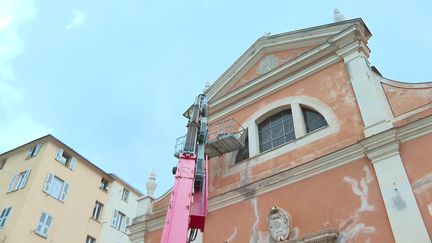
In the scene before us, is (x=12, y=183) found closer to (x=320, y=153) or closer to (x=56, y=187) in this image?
(x=56, y=187)

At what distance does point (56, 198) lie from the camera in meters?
21.0

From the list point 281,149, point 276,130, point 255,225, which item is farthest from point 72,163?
point 255,225

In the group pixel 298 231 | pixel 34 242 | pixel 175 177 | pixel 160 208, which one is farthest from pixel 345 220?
pixel 34 242

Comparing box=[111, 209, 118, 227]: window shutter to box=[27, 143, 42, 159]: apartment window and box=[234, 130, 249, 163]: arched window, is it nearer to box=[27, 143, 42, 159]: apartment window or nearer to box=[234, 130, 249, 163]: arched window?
box=[27, 143, 42, 159]: apartment window

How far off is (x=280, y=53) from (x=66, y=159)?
16.6 m

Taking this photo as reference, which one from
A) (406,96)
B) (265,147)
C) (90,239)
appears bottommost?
(406,96)

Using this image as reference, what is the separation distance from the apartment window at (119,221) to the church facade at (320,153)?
1478cm

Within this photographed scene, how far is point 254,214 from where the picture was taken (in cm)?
847

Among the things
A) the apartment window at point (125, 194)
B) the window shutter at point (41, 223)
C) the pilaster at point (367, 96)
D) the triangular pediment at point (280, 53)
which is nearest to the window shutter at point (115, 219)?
the apartment window at point (125, 194)

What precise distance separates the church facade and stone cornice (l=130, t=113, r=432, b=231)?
2 cm

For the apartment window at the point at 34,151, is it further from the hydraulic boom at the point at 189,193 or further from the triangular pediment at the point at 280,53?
the hydraulic boom at the point at 189,193

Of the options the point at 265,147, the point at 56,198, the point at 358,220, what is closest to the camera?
the point at 358,220

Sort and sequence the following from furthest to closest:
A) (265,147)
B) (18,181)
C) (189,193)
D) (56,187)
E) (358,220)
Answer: (56,187) → (18,181) → (265,147) → (358,220) → (189,193)

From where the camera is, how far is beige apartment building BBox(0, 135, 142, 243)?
1923 cm
